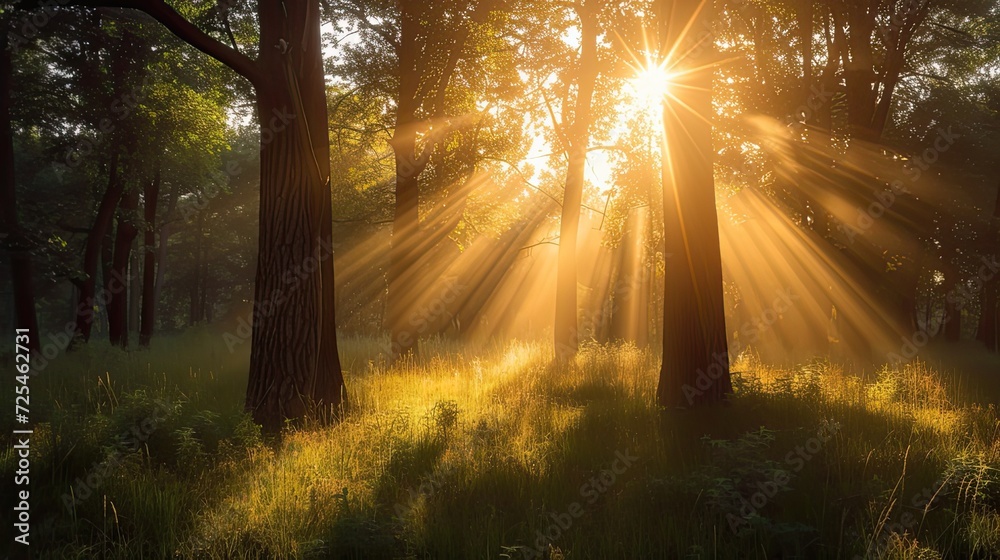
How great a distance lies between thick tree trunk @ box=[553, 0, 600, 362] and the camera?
15.5 m

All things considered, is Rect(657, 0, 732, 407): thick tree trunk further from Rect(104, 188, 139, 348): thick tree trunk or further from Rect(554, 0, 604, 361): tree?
Rect(104, 188, 139, 348): thick tree trunk

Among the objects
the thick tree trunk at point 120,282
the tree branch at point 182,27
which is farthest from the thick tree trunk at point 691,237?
the thick tree trunk at point 120,282

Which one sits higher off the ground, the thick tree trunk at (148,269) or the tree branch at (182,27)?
the tree branch at (182,27)

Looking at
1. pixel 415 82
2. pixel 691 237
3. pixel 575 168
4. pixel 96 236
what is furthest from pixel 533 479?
pixel 96 236

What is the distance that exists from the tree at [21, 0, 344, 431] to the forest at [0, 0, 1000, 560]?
4 centimetres

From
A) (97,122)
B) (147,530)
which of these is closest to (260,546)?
(147,530)

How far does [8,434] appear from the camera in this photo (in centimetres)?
648

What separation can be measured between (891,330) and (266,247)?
52.0 feet

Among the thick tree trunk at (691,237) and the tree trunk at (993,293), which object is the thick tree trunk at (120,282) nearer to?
the thick tree trunk at (691,237)

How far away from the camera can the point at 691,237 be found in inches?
304

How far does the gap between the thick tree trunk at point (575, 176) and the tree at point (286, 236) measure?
340 inches

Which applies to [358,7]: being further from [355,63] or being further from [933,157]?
[933,157]

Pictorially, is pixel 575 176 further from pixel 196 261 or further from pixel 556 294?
pixel 196 261

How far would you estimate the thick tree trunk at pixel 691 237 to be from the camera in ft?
25.1
